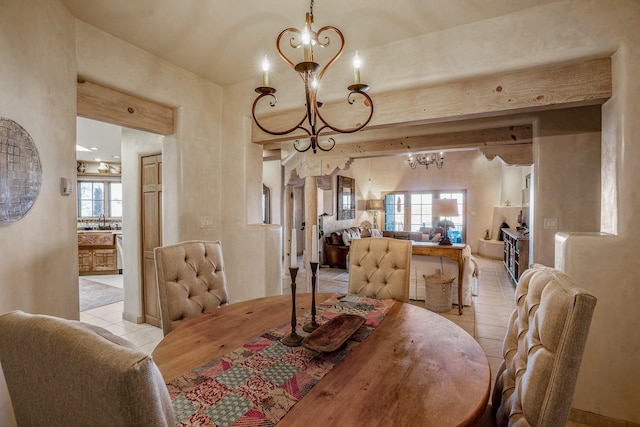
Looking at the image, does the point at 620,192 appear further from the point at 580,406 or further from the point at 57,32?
the point at 57,32

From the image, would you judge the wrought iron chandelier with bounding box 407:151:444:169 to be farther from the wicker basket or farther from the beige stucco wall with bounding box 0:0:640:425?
the beige stucco wall with bounding box 0:0:640:425

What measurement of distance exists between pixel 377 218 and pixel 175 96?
8351 millimetres

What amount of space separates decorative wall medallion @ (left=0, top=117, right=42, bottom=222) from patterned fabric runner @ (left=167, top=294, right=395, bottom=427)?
4.68ft

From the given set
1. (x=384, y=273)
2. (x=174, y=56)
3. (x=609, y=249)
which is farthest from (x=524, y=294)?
(x=174, y=56)

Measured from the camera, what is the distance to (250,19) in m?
2.32

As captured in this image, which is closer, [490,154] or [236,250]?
[236,250]

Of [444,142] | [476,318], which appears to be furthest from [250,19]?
[476,318]

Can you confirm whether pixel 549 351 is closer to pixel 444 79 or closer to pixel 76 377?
pixel 76 377

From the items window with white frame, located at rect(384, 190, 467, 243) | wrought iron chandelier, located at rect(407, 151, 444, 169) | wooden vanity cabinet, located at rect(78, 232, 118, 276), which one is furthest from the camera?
window with white frame, located at rect(384, 190, 467, 243)

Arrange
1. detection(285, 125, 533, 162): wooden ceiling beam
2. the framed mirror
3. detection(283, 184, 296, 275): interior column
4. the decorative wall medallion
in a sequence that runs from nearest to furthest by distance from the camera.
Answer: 1. the decorative wall medallion
2. detection(285, 125, 533, 162): wooden ceiling beam
3. detection(283, 184, 296, 275): interior column
4. the framed mirror

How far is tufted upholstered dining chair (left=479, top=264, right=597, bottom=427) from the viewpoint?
2.73ft

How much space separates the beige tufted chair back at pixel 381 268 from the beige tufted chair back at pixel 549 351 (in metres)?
1.01

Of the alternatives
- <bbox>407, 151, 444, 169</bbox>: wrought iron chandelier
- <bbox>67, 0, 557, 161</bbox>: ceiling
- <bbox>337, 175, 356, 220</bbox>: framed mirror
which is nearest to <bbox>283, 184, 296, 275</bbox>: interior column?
<bbox>337, 175, 356, 220</bbox>: framed mirror

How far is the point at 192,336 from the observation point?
55.7 inches
